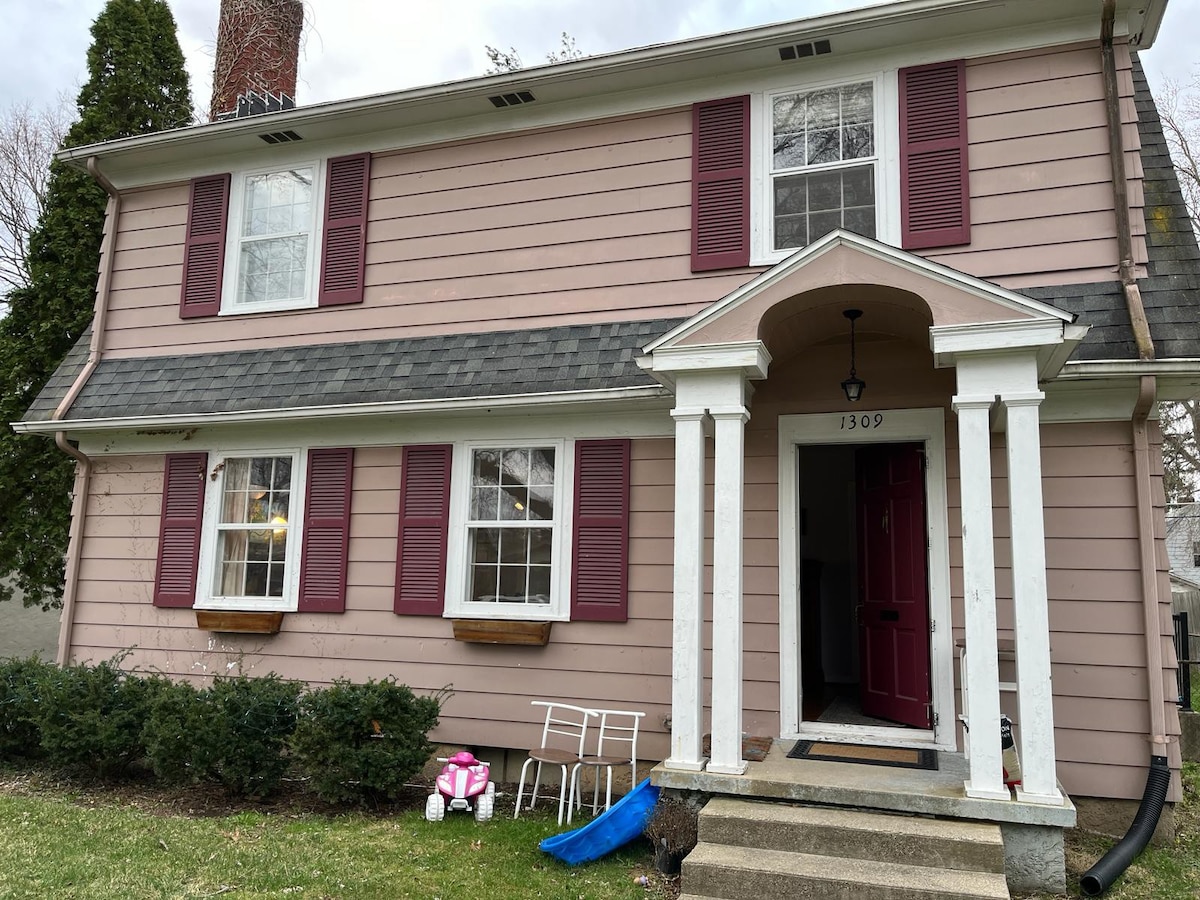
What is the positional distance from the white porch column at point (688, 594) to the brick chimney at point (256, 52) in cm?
615

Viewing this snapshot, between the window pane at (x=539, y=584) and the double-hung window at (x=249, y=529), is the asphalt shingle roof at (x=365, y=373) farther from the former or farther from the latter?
the window pane at (x=539, y=584)

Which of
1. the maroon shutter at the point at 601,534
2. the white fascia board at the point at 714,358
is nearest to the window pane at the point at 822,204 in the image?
the white fascia board at the point at 714,358

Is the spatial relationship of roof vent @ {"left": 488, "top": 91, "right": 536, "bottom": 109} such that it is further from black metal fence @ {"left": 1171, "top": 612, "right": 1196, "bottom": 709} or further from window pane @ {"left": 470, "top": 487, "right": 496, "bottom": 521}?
black metal fence @ {"left": 1171, "top": 612, "right": 1196, "bottom": 709}

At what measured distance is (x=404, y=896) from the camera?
4.36m

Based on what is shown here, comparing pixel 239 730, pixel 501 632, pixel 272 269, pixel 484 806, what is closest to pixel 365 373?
pixel 272 269

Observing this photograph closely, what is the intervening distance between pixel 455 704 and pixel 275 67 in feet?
22.7

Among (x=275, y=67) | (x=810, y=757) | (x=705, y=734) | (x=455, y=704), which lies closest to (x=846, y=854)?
(x=810, y=757)

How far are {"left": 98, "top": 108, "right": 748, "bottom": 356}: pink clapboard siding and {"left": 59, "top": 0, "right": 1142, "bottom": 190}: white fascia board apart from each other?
7.2 inches

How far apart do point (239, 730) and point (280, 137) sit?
4.97m

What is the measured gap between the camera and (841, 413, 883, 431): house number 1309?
5945mm

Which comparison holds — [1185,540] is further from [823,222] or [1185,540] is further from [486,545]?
[486,545]

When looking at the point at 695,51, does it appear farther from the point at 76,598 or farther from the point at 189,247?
the point at 76,598

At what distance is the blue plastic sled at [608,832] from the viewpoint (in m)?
4.81

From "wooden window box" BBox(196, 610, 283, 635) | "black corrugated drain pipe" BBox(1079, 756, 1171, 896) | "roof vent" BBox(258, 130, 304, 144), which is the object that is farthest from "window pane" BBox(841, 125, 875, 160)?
"wooden window box" BBox(196, 610, 283, 635)
